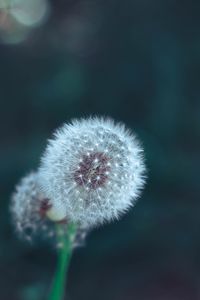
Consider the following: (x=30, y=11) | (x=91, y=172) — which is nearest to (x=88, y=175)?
(x=91, y=172)

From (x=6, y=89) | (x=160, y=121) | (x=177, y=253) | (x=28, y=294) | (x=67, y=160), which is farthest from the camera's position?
(x=6, y=89)

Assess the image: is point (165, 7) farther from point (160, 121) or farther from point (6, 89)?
point (6, 89)

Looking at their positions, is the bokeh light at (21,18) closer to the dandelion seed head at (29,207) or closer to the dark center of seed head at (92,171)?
the dandelion seed head at (29,207)

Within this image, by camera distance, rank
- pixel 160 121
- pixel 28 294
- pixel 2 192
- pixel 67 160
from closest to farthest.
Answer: pixel 67 160 → pixel 28 294 → pixel 2 192 → pixel 160 121

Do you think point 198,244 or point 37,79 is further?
point 37,79

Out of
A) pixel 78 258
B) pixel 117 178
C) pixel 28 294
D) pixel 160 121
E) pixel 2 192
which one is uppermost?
pixel 160 121

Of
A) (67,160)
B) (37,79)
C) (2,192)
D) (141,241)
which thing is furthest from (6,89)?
(67,160)

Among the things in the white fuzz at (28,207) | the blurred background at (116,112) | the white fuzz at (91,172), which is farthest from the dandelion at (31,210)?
the blurred background at (116,112)
